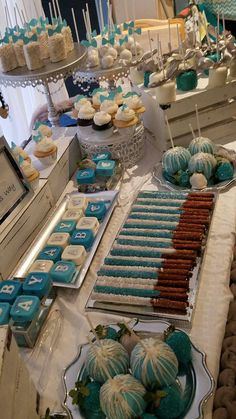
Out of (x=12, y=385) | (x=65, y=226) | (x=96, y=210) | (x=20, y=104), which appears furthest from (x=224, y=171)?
(x=20, y=104)

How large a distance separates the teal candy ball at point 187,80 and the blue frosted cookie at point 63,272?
801mm

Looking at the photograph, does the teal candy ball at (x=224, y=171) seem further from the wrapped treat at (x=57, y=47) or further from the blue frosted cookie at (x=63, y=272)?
the wrapped treat at (x=57, y=47)

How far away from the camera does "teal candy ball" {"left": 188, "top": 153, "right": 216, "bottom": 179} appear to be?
1312 mm

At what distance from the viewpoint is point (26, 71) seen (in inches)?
62.0

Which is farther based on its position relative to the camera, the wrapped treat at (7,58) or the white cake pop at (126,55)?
the white cake pop at (126,55)

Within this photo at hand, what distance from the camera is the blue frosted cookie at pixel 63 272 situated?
41.9 inches

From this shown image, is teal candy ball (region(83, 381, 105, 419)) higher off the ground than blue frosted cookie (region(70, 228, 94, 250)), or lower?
lower

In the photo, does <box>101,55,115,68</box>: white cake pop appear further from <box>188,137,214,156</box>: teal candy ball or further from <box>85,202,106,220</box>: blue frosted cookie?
<box>85,202,106,220</box>: blue frosted cookie

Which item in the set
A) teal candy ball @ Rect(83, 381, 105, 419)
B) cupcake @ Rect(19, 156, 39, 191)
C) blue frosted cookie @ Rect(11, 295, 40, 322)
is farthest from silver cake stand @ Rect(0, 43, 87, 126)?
teal candy ball @ Rect(83, 381, 105, 419)

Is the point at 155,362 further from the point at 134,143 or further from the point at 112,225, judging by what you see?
the point at 134,143

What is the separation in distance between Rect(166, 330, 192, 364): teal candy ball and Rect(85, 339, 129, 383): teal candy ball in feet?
0.31

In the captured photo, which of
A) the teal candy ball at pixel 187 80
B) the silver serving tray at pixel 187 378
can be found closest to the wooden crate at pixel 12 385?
the silver serving tray at pixel 187 378

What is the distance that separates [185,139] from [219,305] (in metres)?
0.76

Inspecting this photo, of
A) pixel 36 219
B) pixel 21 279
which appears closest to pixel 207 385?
pixel 21 279
